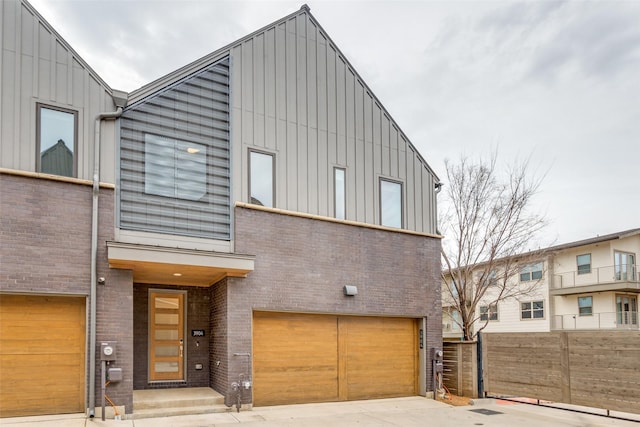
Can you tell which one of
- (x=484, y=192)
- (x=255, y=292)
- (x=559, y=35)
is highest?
(x=559, y=35)

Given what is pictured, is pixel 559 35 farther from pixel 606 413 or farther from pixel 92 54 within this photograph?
pixel 92 54

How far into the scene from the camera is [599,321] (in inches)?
968

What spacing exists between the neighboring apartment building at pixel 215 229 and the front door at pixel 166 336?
0.03m

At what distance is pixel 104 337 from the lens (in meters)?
8.95

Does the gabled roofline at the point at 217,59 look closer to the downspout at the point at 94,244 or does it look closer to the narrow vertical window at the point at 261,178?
the downspout at the point at 94,244

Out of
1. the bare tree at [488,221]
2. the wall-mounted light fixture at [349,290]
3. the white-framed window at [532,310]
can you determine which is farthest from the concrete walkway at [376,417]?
the white-framed window at [532,310]

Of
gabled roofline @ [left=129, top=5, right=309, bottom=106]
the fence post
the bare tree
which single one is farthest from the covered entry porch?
the bare tree

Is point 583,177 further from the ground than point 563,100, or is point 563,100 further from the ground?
point 563,100

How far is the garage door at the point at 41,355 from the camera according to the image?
27.7 ft

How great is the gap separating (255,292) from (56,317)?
3.77m

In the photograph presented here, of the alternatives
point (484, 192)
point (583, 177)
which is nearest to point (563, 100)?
point (484, 192)

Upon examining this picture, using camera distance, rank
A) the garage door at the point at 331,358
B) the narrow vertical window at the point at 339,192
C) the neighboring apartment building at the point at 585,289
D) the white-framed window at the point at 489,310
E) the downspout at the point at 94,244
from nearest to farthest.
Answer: the downspout at the point at 94,244 → the garage door at the point at 331,358 → the narrow vertical window at the point at 339,192 → the white-framed window at the point at 489,310 → the neighboring apartment building at the point at 585,289

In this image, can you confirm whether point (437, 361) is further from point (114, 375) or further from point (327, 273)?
point (114, 375)

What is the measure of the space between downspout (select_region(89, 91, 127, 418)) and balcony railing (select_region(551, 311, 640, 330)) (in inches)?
941
